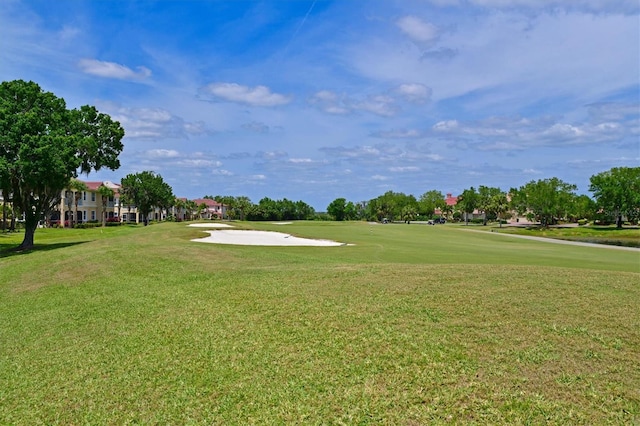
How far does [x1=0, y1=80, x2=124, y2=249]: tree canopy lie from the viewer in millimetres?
27297

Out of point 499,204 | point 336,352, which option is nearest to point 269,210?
point 499,204

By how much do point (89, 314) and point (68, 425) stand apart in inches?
226

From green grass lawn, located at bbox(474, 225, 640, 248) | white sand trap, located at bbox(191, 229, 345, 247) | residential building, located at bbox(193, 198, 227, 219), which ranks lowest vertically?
green grass lawn, located at bbox(474, 225, 640, 248)

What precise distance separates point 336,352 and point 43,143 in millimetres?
27039

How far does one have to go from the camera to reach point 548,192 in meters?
89.8

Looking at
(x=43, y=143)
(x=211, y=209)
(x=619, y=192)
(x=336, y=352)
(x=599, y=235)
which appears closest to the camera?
(x=336, y=352)

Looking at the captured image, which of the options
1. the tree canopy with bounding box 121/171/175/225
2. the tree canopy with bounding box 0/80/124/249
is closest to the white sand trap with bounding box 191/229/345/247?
the tree canopy with bounding box 0/80/124/249

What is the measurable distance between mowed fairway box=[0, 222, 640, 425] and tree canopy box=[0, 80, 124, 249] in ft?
55.4

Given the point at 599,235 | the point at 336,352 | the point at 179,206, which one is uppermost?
the point at 179,206

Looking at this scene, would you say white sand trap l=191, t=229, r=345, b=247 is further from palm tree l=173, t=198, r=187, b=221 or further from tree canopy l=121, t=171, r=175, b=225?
palm tree l=173, t=198, r=187, b=221

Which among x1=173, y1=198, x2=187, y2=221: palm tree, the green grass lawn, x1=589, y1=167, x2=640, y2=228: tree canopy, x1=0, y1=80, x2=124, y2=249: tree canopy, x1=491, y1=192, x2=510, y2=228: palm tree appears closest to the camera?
x1=0, y1=80, x2=124, y2=249: tree canopy

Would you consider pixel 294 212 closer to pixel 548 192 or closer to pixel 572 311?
pixel 548 192

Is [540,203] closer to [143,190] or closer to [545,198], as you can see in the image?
[545,198]

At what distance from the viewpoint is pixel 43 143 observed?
2770 cm
